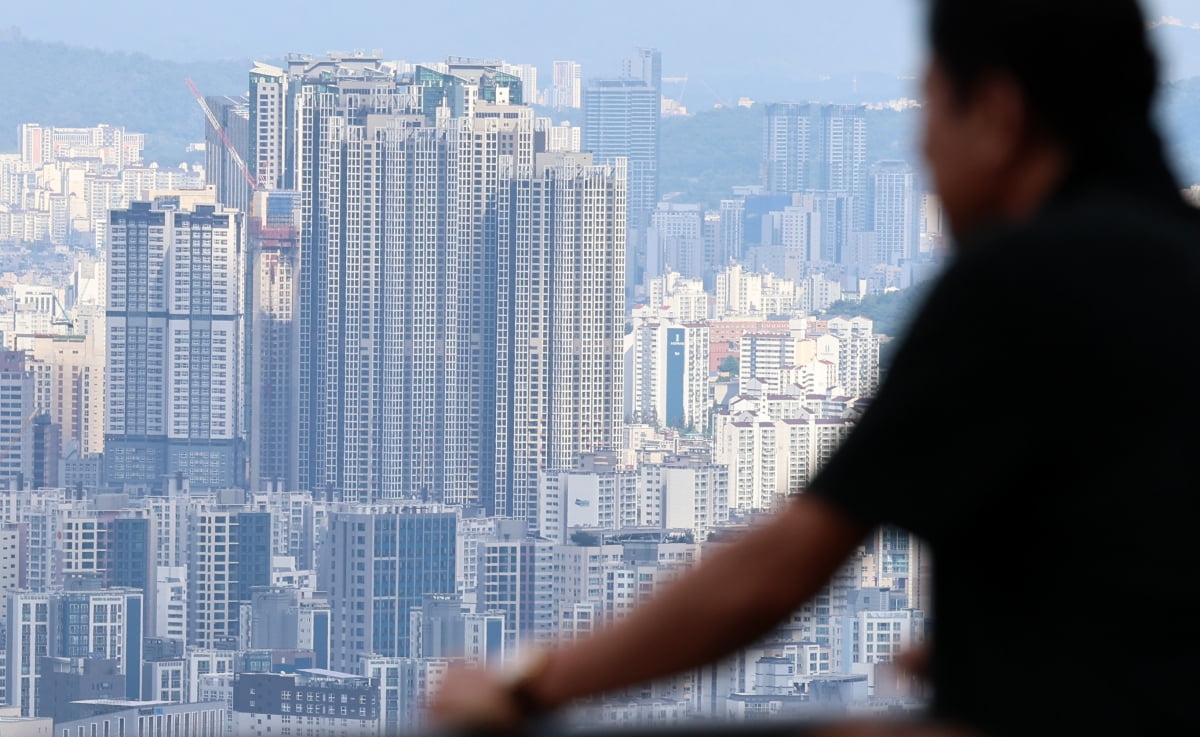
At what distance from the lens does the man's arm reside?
42cm

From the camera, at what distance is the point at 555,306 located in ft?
89.7

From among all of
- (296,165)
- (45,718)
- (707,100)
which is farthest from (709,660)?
(707,100)

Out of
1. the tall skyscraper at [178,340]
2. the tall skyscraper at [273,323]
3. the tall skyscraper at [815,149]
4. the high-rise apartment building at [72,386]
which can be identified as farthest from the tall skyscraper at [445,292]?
the tall skyscraper at [815,149]

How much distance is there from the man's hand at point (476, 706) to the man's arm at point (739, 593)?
28mm

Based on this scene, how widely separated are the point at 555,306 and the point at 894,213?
8.23 meters

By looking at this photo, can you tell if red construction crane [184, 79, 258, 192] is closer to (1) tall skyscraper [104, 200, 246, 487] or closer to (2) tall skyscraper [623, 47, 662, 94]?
(1) tall skyscraper [104, 200, 246, 487]

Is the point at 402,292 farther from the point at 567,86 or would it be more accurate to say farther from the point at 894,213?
the point at 894,213

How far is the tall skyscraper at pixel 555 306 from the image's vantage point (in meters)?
27.2

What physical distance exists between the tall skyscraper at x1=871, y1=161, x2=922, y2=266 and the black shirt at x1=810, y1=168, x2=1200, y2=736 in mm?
33047

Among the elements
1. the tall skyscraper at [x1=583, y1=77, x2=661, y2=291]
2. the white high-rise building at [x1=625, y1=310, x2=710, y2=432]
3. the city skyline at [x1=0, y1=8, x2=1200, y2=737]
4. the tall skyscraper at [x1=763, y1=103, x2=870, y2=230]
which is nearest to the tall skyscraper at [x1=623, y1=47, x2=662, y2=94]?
the tall skyscraper at [x1=583, y1=77, x2=661, y2=291]

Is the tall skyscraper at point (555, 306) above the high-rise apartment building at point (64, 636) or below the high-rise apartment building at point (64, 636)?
above

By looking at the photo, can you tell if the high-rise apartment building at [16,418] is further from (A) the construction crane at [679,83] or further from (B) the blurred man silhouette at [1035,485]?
(B) the blurred man silhouette at [1035,485]

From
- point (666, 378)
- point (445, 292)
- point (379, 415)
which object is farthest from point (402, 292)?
point (666, 378)

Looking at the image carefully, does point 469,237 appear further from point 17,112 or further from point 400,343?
point 17,112
